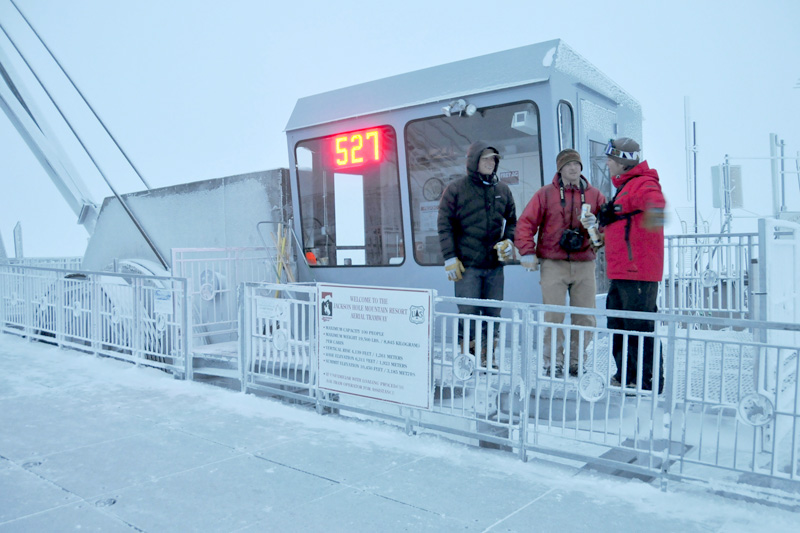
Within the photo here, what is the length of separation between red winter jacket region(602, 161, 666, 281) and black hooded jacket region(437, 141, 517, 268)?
3.40 feet

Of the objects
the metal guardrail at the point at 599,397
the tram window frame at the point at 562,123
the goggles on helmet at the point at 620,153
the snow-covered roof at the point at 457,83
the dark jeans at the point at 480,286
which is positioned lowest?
the metal guardrail at the point at 599,397

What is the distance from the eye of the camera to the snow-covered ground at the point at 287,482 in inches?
122

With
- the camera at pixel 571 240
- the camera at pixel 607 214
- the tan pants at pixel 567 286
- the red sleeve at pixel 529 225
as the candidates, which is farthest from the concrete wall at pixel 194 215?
the camera at pixel 607 214

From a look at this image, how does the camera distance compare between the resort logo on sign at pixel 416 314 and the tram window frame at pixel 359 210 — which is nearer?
the resort logo on sign at pixel 416 314

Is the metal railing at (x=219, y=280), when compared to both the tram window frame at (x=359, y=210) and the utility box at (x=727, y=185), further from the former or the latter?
the utility box at (x=727, y=185)

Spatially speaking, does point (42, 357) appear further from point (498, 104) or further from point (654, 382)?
point (654, 382)

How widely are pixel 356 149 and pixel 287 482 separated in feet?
14.4

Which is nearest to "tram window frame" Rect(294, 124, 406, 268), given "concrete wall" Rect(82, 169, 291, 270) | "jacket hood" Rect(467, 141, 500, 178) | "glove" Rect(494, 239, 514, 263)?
"concrete wall" Rect(82, 169, 291, 270)

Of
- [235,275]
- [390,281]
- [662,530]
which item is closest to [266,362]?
[390,281]

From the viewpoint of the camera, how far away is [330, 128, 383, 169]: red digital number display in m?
7.01

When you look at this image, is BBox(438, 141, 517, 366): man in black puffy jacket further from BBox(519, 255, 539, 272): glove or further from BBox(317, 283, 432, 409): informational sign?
BBox(317, 283, 432, 409): informational sign

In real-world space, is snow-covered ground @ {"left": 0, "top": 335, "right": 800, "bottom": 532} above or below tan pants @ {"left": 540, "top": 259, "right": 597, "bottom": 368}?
below

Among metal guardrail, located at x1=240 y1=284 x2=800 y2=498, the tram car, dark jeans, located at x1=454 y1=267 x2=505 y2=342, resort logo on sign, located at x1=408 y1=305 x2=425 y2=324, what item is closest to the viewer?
metal guardrail, located at x1=240 y1=284 x2=800 y2=498

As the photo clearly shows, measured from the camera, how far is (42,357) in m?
7.53
